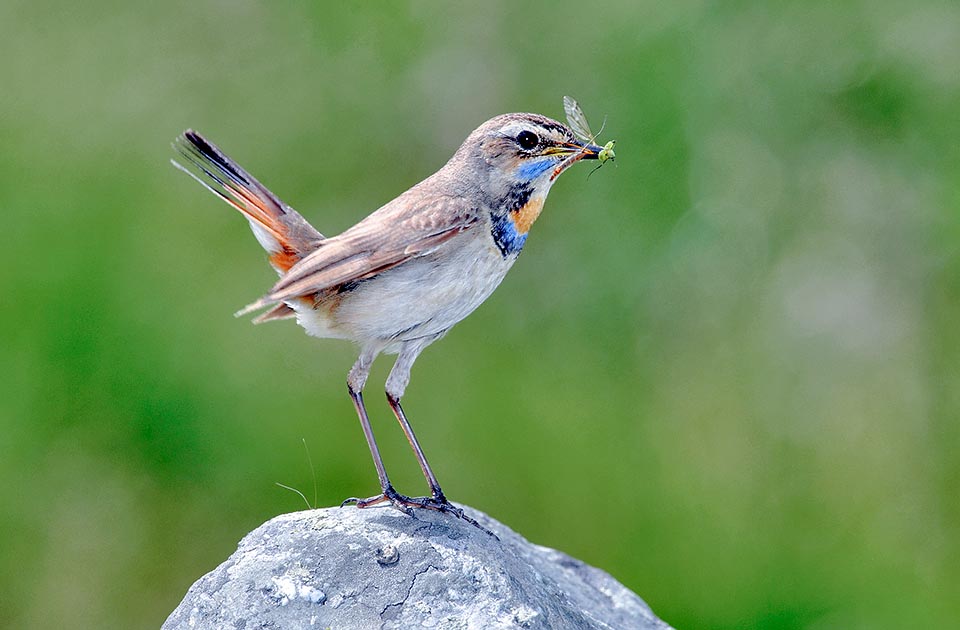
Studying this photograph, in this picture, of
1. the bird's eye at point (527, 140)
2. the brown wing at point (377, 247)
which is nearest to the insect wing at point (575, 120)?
the bird's eye at point (527, 140)

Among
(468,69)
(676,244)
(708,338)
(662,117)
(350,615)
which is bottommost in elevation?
(350,615)

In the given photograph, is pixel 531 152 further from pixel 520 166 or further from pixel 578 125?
pixel 578 125

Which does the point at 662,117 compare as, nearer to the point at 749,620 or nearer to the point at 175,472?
the point at 749,620

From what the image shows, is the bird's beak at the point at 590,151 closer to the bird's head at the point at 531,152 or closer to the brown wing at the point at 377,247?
the bird's head at the point at 531,152

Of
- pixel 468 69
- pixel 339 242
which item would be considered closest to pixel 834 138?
pixel 468 69

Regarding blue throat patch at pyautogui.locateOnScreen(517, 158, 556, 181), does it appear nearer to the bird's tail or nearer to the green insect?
the green insect
